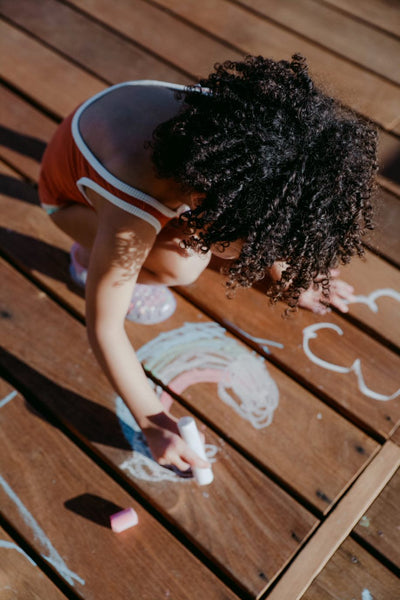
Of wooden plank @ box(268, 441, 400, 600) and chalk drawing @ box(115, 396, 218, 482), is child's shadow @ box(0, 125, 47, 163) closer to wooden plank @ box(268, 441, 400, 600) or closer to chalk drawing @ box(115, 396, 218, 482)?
chalk drawing @ box(115, 396, 218, 482)

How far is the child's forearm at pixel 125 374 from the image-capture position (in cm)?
91

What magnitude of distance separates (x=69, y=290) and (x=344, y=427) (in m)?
0.65

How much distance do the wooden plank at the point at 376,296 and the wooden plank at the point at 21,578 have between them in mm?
787

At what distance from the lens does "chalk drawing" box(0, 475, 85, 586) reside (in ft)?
2.85

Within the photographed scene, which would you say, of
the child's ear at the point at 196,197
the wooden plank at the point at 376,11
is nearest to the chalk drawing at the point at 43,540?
the child's ear at the point at 196,197

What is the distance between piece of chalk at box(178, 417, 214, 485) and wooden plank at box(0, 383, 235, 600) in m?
0.12

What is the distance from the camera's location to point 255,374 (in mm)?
1090

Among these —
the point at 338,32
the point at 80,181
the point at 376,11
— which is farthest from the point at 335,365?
the point at 376,11

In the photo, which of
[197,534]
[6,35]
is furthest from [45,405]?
[6,35]

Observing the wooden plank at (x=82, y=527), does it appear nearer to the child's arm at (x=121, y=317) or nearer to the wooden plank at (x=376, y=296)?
the child's arm at (x=121, y=317)

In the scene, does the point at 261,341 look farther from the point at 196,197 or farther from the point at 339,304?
the point at 196,197

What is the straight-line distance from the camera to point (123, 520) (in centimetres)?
91

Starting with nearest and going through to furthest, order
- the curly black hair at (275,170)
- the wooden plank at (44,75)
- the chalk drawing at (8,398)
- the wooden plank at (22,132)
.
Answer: the curly black hair at (275,170) → the chalk drawing at (8,398) → the wooden plank at (22,132) → the wooden plank at (44,75)

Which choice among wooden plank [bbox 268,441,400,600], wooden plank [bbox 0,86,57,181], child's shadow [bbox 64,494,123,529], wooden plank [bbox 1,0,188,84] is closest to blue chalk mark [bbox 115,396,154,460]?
child's shadow [bbox 64,494,123,529]
